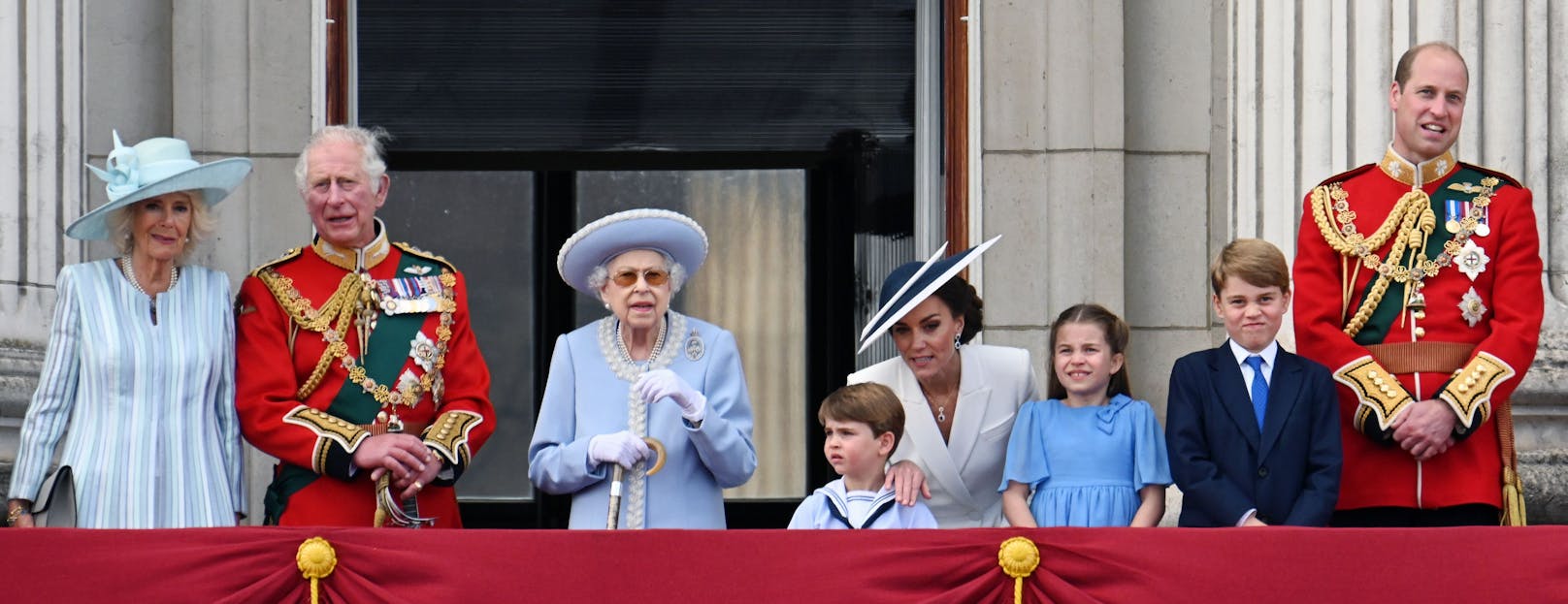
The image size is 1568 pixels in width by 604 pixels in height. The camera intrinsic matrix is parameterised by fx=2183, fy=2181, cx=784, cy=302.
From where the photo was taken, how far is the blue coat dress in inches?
201

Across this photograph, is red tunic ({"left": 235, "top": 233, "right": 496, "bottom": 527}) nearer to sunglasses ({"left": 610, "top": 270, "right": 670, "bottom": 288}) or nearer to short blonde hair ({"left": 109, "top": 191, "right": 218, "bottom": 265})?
short blonde hair ({"left": 109, "top": 191, "right": 218, "bottom": 265})

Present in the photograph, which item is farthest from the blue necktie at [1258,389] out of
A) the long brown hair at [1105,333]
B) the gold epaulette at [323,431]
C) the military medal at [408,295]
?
the gold epaulette at [323,431]

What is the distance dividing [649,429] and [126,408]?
1201 mm

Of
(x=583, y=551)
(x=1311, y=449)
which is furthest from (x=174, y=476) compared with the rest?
(x=1311, y=449)

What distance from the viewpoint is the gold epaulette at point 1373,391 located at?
5.11 metres

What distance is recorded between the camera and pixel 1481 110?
6824 millimetres

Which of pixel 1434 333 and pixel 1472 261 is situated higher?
pixel 1472 261

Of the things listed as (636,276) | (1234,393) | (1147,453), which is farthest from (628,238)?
(1234,393)

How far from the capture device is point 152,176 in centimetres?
508

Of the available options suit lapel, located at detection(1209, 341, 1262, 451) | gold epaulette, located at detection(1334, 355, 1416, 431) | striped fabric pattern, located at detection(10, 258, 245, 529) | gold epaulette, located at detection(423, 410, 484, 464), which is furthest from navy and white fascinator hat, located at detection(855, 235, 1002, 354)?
striped fabric pattern, located at detection(10, 258, 245, 529)

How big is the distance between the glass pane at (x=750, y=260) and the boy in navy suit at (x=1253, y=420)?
14.4 ft

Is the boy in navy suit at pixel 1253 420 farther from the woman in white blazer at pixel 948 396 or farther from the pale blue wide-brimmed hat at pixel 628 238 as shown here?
the pale blue wide-brimmed hat at pixel 628 238

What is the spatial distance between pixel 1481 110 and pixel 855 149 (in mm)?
2679

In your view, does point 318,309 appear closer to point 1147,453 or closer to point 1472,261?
point 1147,453
